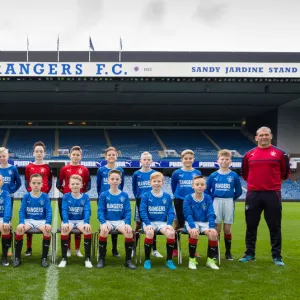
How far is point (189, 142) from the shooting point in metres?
27.3

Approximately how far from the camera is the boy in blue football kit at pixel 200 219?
5.20 metres

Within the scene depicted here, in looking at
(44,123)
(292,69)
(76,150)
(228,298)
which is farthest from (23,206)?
(44,123)

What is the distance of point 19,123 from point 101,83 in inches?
402

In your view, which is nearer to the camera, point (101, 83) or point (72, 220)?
point (72, 220)

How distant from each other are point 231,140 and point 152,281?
24.2 meters

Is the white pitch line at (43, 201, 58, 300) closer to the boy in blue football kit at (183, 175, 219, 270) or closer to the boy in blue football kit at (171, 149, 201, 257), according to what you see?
the boy in blue football kit at (183, 175, 219, 270)

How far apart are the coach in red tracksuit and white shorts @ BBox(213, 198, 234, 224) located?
308 mm

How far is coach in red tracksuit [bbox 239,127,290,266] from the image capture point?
5.42 meters

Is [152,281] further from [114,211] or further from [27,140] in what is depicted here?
[27,140]

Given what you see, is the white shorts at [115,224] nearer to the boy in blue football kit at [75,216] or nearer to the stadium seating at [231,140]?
the boy in blue football kit at [75,216]

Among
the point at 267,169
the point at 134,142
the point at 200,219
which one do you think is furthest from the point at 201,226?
the point at 134,142

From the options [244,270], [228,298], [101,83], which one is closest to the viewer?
[228,298]

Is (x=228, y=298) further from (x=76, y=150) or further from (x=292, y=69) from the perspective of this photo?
(x=292, y=69)

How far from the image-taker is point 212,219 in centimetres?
532
